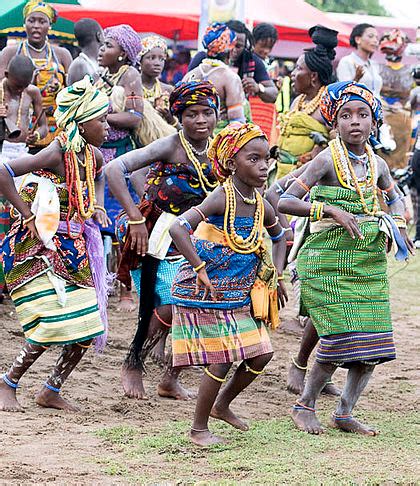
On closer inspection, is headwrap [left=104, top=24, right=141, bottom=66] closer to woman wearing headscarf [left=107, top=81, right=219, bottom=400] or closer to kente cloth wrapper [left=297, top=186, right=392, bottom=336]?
woman wearing headscarf [left=107, top=81, right=219, bottom=400]

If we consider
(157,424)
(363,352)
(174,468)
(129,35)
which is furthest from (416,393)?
(129,35)

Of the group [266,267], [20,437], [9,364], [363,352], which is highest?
[266,267]

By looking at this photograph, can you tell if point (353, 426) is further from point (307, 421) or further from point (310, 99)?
point (310, 99)

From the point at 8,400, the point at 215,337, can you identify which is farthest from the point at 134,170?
the point at 8,400

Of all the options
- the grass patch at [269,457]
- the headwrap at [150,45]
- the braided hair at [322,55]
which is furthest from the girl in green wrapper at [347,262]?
the headwrap at [150,45]

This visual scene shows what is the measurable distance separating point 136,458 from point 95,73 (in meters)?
4.69

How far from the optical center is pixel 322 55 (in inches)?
297

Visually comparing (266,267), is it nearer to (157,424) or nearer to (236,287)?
(236,287)

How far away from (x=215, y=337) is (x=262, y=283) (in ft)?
1.20

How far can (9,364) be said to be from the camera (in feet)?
22.0

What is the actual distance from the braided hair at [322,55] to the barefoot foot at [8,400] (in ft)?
10.8

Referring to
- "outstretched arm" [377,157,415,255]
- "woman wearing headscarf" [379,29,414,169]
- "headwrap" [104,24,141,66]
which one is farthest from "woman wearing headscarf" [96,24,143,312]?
"woman wearing headscarf" [379,29,414,169]

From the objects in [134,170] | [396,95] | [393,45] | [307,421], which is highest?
[134,170]

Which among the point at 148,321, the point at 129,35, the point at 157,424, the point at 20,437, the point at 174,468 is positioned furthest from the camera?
the point at 129,35
